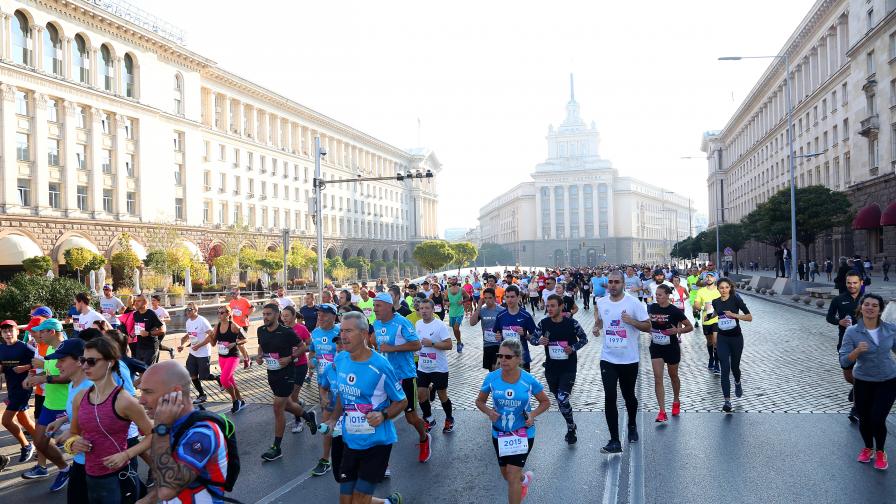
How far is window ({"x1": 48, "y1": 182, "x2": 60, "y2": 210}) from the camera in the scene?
39125mm

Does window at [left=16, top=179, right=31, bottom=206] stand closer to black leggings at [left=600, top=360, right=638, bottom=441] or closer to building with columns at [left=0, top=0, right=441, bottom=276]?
building with columns at [left=0, top=0, right=441, bottom=276]

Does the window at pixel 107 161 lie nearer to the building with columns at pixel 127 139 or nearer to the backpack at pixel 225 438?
the building with columns at pixel 127 139

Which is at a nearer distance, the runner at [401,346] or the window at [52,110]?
the runner at [401,346]

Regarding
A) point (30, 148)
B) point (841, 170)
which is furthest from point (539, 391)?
point (841, 170)

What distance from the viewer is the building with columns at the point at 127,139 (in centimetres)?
3697

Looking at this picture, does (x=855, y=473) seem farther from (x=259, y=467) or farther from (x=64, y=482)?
(x=64, y=482)

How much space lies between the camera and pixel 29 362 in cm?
727

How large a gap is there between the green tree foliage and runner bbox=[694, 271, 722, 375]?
15947 millimetres

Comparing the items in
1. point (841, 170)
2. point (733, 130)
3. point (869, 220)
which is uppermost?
point (733, 130)

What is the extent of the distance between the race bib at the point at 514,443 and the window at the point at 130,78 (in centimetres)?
4776

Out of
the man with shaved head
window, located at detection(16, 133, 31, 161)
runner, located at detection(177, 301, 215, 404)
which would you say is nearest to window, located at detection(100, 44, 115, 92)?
window, located at detection(16, 133, 31, 161)

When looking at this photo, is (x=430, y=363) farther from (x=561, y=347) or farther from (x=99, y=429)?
(x=99, y=429)

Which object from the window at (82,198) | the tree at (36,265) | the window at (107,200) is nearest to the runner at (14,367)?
the tree at (36,265)

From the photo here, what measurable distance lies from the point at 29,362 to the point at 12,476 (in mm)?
1201
